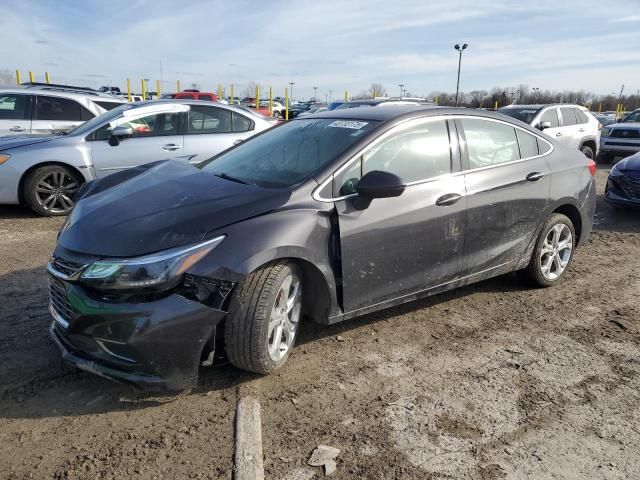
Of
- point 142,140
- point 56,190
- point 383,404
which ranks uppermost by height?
point 142,140

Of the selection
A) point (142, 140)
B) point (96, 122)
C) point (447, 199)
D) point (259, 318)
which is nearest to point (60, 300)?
point (259, 318)

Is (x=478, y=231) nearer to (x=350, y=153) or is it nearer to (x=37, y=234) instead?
(x=350, y=153)

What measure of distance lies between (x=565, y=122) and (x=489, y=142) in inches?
368

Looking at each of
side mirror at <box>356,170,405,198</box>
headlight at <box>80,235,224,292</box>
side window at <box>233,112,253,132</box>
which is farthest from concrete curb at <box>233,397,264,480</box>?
side window at <box>233,112,253,132</box>

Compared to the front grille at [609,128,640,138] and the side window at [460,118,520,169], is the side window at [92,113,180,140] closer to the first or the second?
the side window at [460,118,520,169]

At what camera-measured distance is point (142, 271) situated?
8.43 feet

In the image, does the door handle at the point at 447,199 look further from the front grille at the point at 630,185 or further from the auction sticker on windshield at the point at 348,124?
the front grille at the point at 630,185

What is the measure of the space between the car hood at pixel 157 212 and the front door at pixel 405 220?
1.76 feet

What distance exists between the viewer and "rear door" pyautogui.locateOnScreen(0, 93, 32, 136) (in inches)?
334

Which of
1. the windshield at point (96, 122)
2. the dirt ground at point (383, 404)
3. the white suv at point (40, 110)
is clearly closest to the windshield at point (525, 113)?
the dirt ground at point (383, 404)

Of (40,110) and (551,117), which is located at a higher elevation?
(40,110)

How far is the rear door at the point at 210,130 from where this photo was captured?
7445 millimetres

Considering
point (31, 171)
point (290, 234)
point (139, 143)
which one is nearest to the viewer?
point (290, 234)

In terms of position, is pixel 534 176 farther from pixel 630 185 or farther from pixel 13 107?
pixel 13 107
